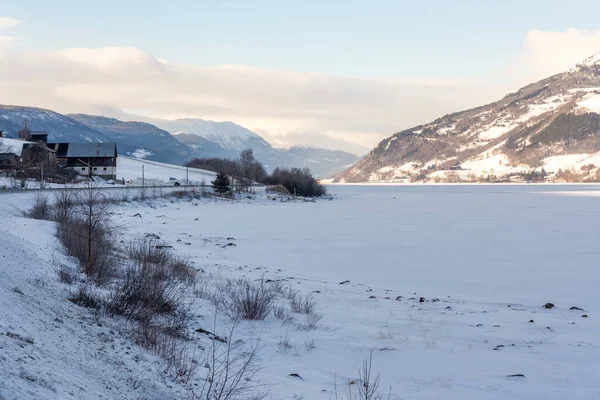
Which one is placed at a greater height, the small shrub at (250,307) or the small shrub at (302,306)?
the small shrub at (250,307)

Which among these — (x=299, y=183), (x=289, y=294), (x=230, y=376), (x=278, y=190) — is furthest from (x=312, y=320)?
(x=299, y=183)

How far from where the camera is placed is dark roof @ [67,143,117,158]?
86000mm

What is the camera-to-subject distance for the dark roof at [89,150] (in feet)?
282

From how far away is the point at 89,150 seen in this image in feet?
284

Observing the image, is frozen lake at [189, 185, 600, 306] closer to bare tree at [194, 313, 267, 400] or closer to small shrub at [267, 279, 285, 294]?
small shrub at [267, 279, 285, 294]

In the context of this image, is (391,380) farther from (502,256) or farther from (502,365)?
(502,256)

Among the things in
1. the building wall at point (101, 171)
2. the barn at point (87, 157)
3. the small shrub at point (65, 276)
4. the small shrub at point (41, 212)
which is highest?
the barn at point (87, 157)

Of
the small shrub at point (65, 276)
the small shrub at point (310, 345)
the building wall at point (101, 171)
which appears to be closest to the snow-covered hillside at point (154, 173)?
the building wall at point (101, 171)

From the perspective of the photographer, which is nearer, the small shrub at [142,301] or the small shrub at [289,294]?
the small shrub at [142,301]

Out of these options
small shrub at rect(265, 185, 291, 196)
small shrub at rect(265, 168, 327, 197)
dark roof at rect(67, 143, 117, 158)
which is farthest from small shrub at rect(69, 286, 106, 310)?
small shrub at rect(265, 168, 327, 197)

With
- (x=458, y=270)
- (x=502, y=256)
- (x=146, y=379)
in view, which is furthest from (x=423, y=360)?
(x=502, y=256)

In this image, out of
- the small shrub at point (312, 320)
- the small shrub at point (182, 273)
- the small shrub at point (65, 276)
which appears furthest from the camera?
the small shrub at point (182, 273)

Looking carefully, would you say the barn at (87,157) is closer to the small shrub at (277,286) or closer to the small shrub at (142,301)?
the small shrub at (277,286)

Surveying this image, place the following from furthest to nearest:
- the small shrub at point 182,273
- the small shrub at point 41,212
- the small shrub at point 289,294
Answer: the small shrub at point 41,212, the small shrub at point 182,273, the small shrub at point 289,294
